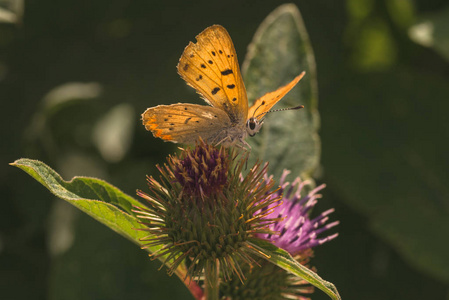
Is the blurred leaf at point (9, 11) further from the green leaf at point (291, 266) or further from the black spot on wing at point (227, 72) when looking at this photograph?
the green leaf at point (291, 266)

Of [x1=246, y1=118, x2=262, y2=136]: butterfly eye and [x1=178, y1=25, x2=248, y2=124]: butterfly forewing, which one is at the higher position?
[x1=178, y1=25, x2=248, y2=124]: butterfly forewing

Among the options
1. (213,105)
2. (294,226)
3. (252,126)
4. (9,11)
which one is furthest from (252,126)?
(9,11)

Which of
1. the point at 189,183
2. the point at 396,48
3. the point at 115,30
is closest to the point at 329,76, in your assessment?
the point at 396,48

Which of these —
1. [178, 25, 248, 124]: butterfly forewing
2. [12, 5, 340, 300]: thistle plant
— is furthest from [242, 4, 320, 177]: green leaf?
[178, 25, 248, 124]: butterfly forewing

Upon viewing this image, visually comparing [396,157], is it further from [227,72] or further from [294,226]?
[227,72]

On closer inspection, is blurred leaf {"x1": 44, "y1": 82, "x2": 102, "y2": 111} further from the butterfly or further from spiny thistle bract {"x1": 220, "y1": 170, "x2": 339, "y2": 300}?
spiny thistle bract {"x1": 220, "y1": 170, "x2": 339, "y2": 300}

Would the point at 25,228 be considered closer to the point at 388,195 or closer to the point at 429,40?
the point at 388,195

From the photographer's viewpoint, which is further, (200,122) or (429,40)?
(429,40)
